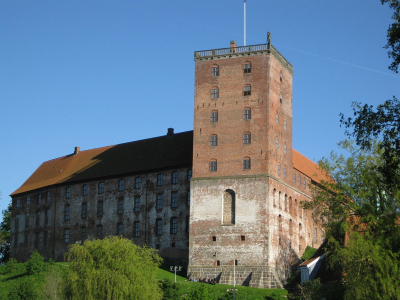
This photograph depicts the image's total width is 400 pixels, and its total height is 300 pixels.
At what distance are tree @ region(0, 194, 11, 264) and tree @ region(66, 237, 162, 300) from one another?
46.3m

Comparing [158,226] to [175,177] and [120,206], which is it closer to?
[175,177]

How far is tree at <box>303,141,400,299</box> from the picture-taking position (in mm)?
38625

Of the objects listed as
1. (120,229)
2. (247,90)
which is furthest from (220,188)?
(120,229)

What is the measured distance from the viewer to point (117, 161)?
7700cm

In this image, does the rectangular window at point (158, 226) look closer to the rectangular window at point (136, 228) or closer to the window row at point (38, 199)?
the rectangular window at point (136, 228)

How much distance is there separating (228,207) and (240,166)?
370 cm

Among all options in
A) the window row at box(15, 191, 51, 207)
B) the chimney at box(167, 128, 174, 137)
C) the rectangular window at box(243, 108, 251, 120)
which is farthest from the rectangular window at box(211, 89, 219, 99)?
the window row at box(15, 191, 51, 207)

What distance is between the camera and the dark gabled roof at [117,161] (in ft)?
→ 237

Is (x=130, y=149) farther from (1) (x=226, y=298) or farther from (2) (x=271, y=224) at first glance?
(1) (x=226, y=298)

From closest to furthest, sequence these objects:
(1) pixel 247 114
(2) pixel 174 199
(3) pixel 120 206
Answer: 1. (1) pixel 247 114
2. (2) pixel 174 199
3. (3) pixel 120 206

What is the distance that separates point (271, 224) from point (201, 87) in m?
14.0

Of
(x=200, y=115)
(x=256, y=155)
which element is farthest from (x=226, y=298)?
(x=200, y=115)

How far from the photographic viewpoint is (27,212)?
83062mm

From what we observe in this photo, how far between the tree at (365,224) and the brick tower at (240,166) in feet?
18.8
